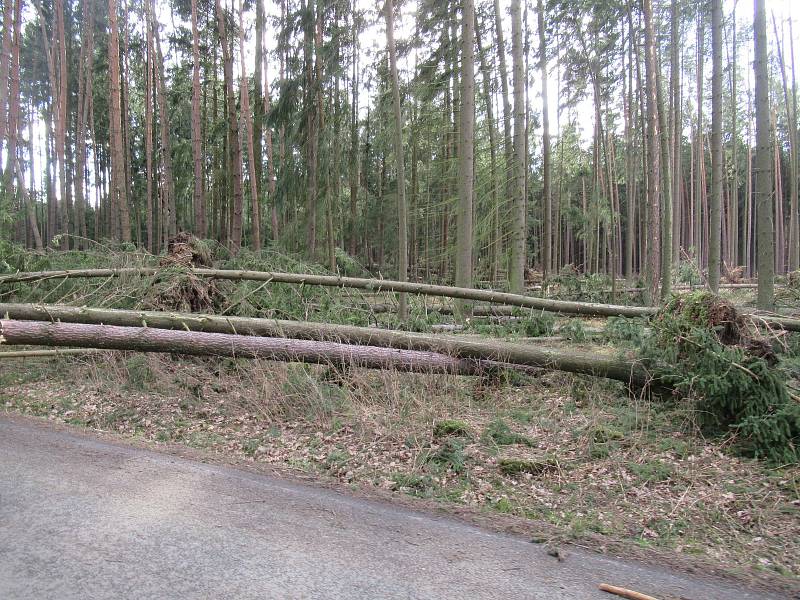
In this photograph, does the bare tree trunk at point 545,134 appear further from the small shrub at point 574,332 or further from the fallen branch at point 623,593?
the fallen branch at point 623,593

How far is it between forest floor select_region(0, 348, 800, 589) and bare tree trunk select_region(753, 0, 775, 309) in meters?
4.28

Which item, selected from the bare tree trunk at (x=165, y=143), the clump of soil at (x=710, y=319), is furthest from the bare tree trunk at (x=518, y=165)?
the bare tree trunk at (x=165, y=143)

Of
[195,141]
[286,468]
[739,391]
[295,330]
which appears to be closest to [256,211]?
[195,141]

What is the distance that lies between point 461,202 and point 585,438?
7118 millimetres

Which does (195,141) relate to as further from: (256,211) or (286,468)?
(286,468)

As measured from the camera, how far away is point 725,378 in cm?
516

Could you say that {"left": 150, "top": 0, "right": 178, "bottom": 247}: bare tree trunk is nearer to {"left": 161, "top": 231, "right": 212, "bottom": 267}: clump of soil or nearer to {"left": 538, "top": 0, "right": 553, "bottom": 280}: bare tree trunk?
{"left": 161, "top": 231, "right": 212, "bottom": 267}: clump of soil

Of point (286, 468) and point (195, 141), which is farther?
point (195, 141)

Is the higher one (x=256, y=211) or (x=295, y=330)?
(x=256, y=211)

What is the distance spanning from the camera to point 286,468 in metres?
4.95

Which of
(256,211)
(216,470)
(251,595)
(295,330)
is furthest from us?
(256,211)

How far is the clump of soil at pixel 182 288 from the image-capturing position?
913cm

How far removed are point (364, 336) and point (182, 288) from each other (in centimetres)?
402

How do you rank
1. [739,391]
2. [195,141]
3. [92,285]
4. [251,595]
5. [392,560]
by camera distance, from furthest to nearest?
[195,141] < [92,285] < [739,391] < [392,560] < [251,595]
